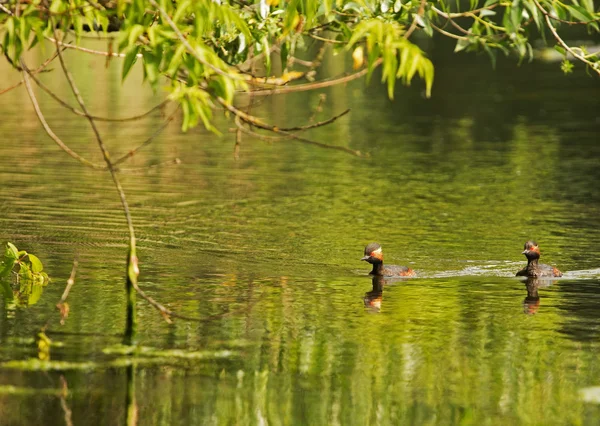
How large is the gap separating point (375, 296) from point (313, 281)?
4.07ft

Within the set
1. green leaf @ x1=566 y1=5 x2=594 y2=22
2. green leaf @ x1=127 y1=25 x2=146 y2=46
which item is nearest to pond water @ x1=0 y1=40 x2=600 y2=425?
green leaf @ x1=127 y1=25 x2=146 y2=46

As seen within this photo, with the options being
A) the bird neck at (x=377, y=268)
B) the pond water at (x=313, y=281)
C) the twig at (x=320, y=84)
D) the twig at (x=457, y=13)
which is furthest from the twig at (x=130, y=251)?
the bird neck at (x=377, y=268)

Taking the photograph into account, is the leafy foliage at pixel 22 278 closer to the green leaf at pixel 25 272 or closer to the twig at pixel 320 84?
the green leaf at pixel 25 272

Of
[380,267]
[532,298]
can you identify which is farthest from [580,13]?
[380,267]

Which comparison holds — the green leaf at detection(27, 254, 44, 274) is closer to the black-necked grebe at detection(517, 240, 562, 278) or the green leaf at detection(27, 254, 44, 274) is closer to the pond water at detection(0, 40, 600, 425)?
the pond water at detection(0, 40, 600, 425)

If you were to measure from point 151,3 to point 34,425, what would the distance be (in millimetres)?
3574

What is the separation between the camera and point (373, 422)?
11.0 meters

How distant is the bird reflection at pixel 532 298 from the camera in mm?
16422

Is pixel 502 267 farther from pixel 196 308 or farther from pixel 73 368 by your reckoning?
pixel 73 368

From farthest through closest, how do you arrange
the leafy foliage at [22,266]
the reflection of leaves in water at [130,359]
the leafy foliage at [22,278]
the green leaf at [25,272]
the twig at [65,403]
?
the green leaf at [25,272], the leafy foliage at [22,266], the leafy foliage at [22,278], the reflection of leaves in water at [130,359], the twig at [65,403]

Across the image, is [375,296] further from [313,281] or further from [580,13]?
[580,13]

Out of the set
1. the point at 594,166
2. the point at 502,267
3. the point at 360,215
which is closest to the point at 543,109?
the point at 594,166

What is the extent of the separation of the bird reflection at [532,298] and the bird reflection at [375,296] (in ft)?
6.10

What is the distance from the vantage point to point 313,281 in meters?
18.4
